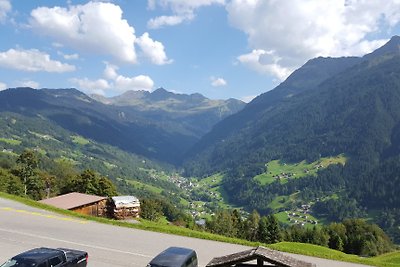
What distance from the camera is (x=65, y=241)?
27406mm

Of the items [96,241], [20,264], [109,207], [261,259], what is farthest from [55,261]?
[109,207]

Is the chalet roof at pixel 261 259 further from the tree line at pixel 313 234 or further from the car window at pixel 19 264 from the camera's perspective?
the tree line at pixel 313 234

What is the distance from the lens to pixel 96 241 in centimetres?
2772

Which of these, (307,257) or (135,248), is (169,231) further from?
(307,257)

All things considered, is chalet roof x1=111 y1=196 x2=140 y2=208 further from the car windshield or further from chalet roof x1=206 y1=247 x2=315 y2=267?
chalet roof x1=206 y1=247 x2=315 y2=267

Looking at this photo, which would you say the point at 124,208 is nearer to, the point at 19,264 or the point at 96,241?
the point at 96,241

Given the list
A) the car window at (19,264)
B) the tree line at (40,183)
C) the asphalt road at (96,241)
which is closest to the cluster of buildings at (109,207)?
the asphalt road at (96,241)

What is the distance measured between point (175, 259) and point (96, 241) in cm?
1140

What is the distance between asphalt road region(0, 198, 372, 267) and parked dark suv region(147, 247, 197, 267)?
172 inches

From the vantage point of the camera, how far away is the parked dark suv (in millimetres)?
17602

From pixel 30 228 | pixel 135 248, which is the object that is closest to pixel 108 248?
pixel 135 248

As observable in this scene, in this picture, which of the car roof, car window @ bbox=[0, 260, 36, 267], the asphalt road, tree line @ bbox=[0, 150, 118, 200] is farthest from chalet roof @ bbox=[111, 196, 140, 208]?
tree line @ bbox=[0, 150, 118, 200]

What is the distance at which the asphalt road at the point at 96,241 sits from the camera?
24.4m

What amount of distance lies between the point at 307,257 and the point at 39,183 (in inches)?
3815
